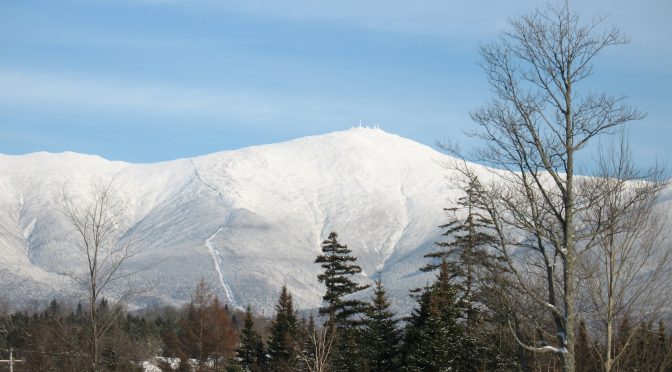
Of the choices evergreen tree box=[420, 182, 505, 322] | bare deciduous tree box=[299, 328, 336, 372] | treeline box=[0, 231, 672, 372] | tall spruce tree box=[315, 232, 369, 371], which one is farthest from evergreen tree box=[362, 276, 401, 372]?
bare deciduous tree box=[299, 328, 336, 372]

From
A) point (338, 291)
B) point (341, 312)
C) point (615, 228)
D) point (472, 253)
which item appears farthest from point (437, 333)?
point (615, 228)

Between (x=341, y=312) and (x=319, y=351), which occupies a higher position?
(x=341, y=312)

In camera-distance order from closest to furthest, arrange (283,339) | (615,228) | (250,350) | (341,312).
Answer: (615,228) → (341,312) → (283,339) → (250,350)

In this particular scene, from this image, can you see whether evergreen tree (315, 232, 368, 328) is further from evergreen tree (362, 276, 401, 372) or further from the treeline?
evergreen tree (362, 276, 401, 372)

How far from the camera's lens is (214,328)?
69688 mm

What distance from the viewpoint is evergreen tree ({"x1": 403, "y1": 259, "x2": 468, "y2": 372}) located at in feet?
136

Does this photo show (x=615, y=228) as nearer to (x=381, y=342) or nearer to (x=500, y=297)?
(x=500, y=297)

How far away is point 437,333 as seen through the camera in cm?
4175

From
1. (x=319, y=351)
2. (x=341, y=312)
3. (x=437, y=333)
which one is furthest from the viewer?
(x=341, y=312)

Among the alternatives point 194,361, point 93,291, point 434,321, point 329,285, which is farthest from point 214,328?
point 93,291

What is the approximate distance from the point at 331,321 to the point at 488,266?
2804 centimetres

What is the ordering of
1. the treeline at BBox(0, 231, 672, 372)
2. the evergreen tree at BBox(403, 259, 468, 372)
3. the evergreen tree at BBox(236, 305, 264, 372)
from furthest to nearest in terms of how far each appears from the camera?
the evergreen tree at BBox(236, 305, 264, 372) < the evergreen tree at BBox(403, 259, 468, 372) < the treeline at BBox(0, 231, 672, 372)

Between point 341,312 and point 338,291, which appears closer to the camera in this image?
point 338,291

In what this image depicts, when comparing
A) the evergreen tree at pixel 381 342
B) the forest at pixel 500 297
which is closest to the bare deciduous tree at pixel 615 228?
the forest at pixel 500 297
